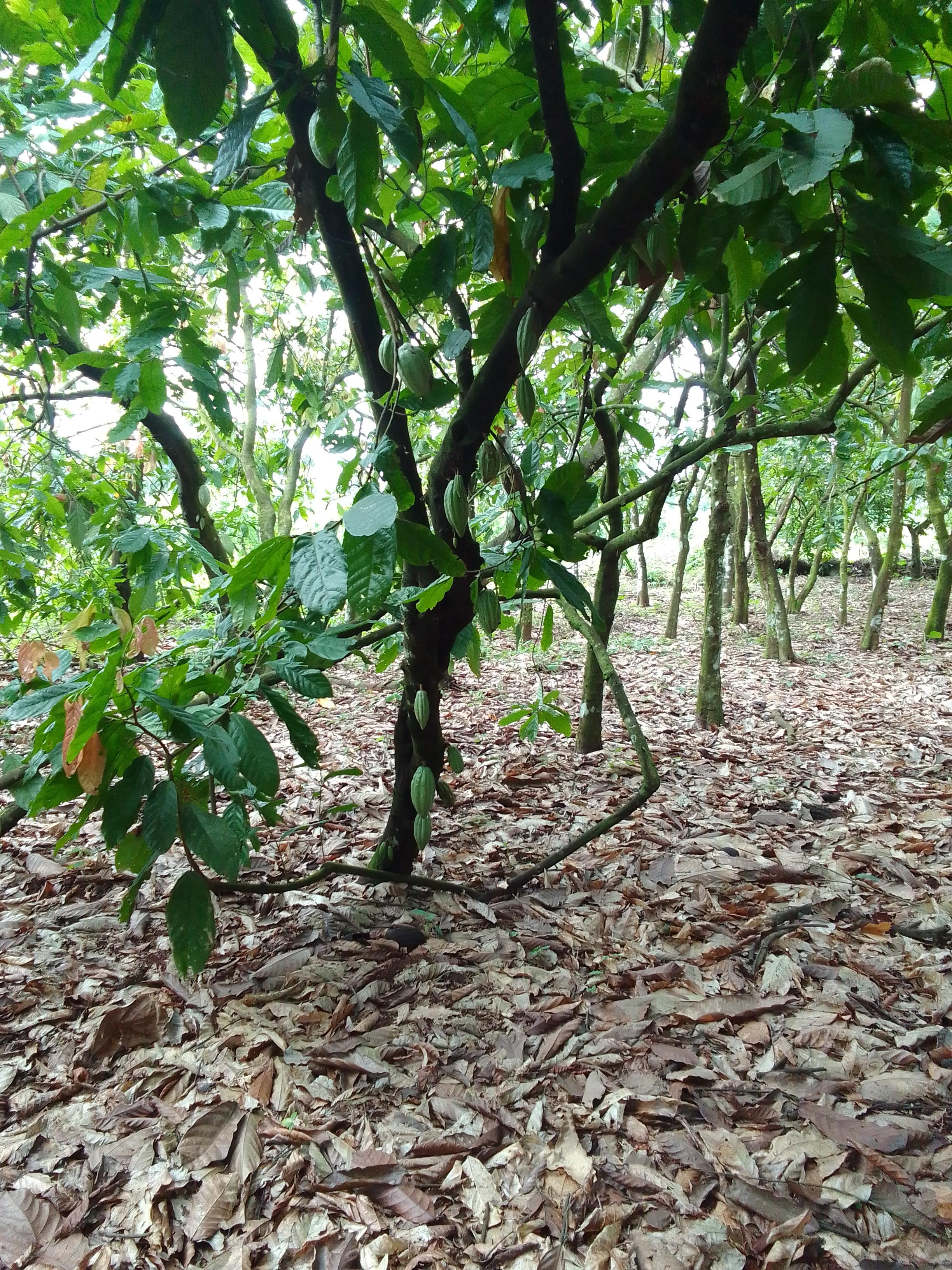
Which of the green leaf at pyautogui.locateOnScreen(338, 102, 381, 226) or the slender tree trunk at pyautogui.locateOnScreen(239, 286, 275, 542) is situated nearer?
the green leaf at pyautogui.locateOnScreen(338, 102, 381, 226)

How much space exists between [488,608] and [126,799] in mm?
659

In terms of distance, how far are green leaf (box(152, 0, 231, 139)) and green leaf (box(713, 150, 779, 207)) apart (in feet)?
1.75

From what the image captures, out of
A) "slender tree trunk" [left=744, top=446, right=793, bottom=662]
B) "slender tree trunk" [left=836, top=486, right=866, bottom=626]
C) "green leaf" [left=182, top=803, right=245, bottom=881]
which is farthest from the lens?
"slender tree trunk" [left=836, top=486, right=866, bottom=626]

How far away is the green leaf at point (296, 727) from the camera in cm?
121

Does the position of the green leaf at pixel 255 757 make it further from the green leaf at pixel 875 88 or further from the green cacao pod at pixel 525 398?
the green leaf at pixel 875 88

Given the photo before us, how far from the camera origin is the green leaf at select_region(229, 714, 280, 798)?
106 centimetres

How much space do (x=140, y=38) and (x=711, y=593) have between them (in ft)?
9.70

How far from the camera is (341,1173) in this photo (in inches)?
39.7

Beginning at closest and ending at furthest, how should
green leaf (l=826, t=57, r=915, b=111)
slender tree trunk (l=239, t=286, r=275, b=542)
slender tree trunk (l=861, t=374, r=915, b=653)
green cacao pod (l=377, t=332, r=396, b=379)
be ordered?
green leaf (l=826, t=57, r=915, b=111)
green cacao pod (l=377, t=332, r=396, b=379)
slender tree trunk (l=239, t=286, r=275, b=542)
slender tree trunk (l=861, t=374, r=915, b=653)

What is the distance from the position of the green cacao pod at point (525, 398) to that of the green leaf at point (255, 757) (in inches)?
26.7

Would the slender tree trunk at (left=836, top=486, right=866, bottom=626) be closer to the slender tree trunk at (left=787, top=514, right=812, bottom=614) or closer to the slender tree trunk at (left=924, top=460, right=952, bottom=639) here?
the slender tree trunk at (left=787, top=514, right=812, bottom=614)

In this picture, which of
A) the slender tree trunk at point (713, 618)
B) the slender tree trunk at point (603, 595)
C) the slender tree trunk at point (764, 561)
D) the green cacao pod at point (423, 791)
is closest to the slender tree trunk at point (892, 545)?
the slender tree trunk at point (764, 561)

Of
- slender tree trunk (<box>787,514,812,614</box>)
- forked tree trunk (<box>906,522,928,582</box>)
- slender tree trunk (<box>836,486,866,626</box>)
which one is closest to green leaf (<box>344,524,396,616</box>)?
slender tree trunk (<box>836,486,866,626</box>)

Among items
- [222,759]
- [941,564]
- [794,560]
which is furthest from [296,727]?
[794,560]
